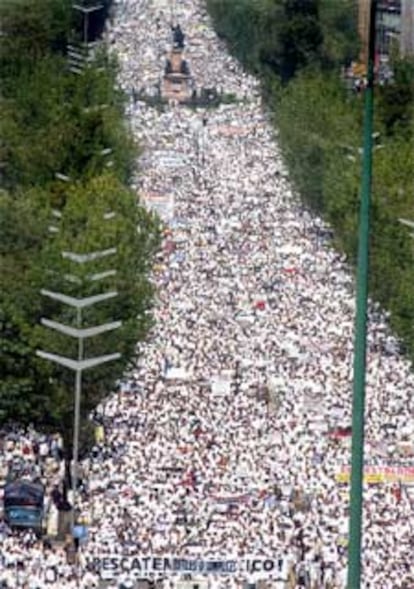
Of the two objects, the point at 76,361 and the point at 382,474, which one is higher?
the point at 76,361

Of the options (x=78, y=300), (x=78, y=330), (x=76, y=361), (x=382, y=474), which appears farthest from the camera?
(x=382, y=474)

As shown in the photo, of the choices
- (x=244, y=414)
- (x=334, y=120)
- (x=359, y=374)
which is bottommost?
(x=244, y=414)

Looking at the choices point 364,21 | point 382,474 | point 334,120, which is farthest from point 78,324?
point 334,120

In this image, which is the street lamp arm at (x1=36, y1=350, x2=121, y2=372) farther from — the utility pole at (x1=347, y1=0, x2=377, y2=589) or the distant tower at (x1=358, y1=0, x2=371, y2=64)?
the distant tower at (x1=358, y1=0, x2=371, y2=64)

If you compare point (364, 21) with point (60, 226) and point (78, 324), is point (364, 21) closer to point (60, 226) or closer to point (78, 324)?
point (78, 324)

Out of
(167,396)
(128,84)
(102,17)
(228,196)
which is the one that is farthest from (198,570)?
(102,17)

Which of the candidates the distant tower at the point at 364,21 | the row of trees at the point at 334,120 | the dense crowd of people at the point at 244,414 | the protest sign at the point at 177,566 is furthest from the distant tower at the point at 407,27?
the distant tower at the point at 364,21

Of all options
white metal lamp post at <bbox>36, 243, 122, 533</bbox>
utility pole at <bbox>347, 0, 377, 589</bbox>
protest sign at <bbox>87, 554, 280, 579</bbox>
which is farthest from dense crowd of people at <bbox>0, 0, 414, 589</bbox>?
utility pole at <bbox>347, 0, 377, 589</bbox>
